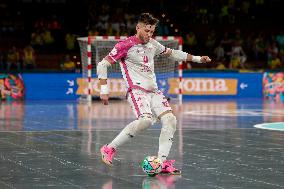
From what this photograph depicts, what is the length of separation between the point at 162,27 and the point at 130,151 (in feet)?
95.5

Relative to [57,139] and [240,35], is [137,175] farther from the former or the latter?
[240,35]

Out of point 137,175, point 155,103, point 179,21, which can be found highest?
point 179,21

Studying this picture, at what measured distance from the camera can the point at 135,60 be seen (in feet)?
42.2

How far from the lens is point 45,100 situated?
120 ft

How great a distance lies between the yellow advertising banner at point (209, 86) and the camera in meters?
38.0

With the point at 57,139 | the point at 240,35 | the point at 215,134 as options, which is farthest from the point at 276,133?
the point at 240,35

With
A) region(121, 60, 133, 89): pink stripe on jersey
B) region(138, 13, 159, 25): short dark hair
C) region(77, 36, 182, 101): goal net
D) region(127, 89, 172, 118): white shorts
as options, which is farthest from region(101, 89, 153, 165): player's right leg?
region(77, 36, 182, 101): goal net

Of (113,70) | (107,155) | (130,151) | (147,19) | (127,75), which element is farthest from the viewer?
(113,70)

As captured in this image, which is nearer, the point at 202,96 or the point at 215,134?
the point at 215,134

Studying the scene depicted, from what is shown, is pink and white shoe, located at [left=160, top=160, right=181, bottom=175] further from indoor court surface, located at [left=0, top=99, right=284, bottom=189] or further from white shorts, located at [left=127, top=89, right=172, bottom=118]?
white shorts, located at [left=127, top=89, right=172, bottom=118]

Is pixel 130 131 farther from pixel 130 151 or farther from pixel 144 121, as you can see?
pixel 130 151

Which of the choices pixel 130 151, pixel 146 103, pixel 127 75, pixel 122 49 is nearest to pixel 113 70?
pixel 130 151

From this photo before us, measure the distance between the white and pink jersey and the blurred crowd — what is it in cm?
2757

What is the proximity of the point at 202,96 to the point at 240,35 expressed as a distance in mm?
9459
